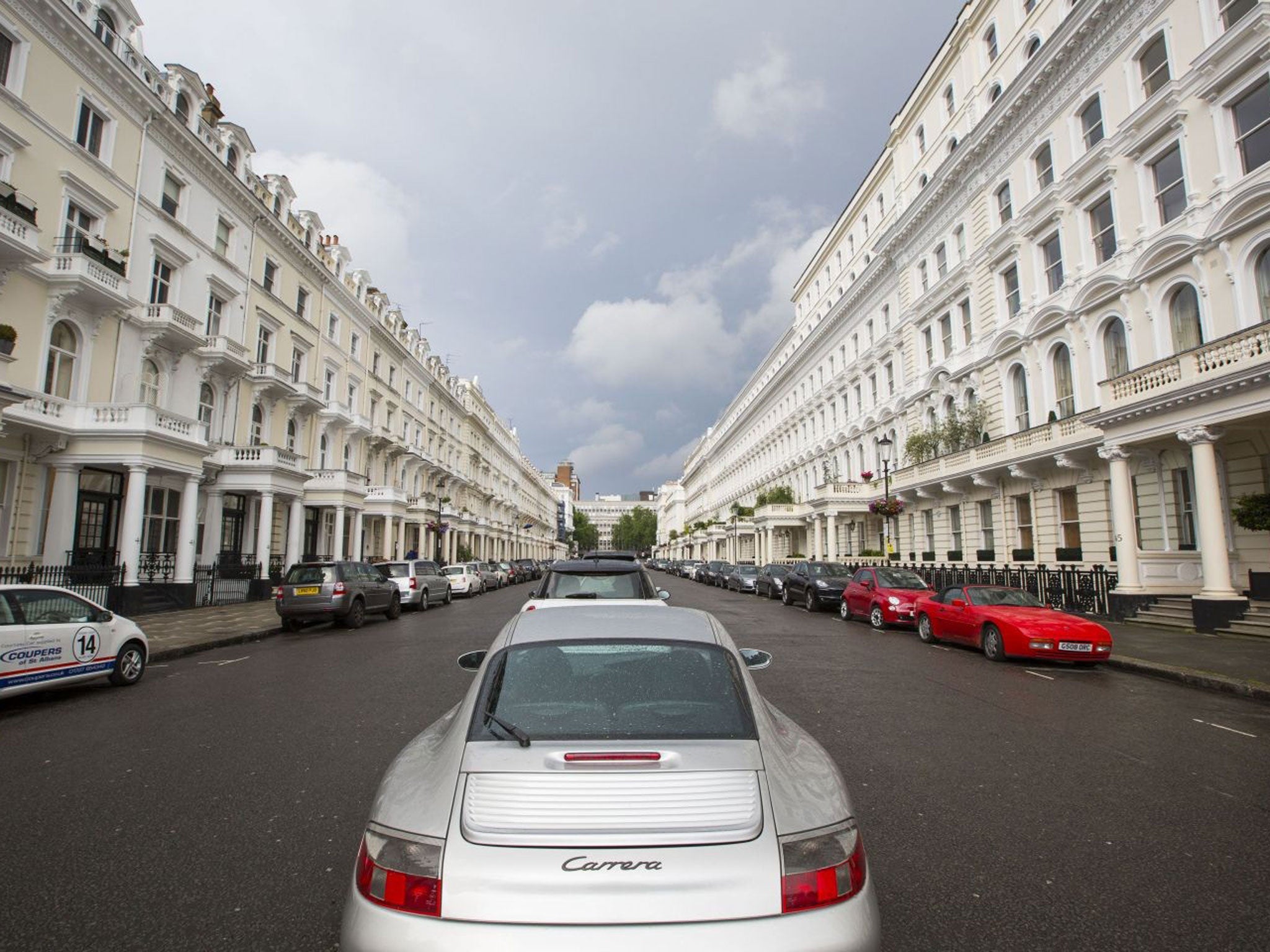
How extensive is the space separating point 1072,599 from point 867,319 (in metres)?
21.9

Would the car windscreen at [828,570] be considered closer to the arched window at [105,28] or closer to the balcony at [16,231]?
the balcony at [16,231]

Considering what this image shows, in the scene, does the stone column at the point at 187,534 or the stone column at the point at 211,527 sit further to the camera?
the stone column at the point at 211,527

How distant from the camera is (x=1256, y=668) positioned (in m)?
9.56

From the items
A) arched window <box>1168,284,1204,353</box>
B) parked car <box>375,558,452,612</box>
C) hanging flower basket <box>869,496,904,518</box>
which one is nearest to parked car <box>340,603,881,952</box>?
parked car <box>375,558,452,612</box>

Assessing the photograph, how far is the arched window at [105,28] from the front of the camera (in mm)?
18734

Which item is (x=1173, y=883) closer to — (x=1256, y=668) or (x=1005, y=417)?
(x=1256, y=668)

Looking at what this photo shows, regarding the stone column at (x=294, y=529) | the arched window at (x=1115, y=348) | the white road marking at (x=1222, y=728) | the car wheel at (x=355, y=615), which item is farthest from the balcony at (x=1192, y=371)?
the stone column at (x=294, y=529)

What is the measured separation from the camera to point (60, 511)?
17688mm

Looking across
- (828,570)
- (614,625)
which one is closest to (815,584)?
(828,570)

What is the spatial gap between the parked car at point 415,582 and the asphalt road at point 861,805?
12340mm

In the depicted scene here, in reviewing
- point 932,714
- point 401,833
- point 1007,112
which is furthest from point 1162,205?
point 401,833

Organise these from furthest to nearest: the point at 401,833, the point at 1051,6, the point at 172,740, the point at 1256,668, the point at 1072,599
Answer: the point at 1051,6 → the point at 1072,599 → the point at 1256,668 → the point at 172,740 → the point at 401,833

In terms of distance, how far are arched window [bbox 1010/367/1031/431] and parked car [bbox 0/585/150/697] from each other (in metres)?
24.6

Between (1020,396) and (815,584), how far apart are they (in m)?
10.1
